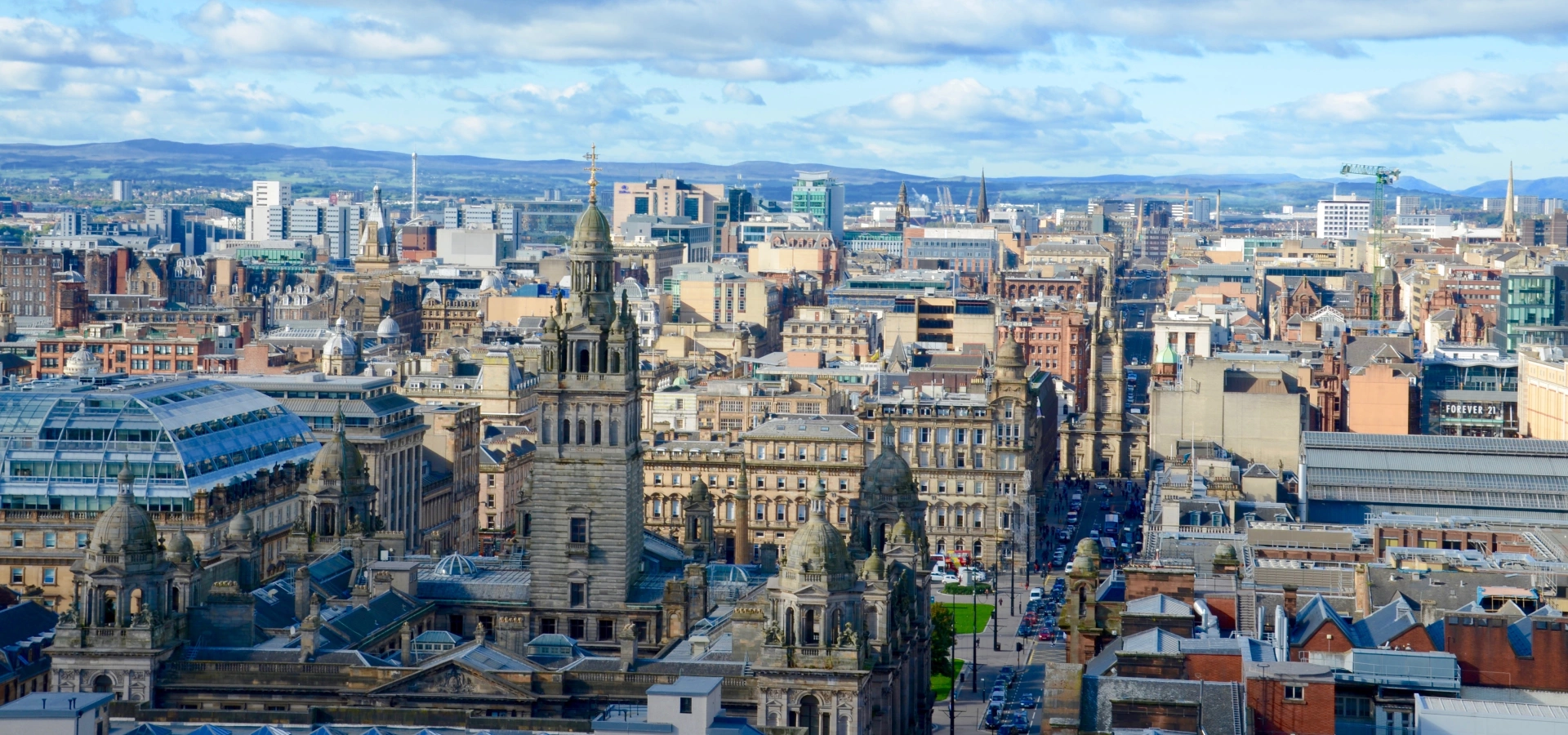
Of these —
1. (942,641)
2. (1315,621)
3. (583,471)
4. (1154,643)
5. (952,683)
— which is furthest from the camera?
(942,641)

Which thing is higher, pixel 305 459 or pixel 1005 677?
pixel 305 459

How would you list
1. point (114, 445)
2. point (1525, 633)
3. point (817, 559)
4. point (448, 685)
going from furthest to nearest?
point (114, 445)
point (448, 685)
point (817, 559)
point (1525, 633)

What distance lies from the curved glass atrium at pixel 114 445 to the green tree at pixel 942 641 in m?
44.5

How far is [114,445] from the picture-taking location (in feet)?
505

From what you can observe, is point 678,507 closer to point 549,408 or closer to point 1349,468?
point 1349,468

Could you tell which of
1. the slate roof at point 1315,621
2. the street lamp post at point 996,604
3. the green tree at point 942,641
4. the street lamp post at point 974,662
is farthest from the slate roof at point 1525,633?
the street lamp post at point 996,604

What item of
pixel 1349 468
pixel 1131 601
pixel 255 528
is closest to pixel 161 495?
pixel 255 528

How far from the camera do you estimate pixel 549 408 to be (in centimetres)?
12344

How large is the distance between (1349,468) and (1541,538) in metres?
28.8

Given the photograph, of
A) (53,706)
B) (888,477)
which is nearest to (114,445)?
(888,477)

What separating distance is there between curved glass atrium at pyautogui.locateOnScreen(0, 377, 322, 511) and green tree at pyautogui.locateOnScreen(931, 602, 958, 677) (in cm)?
4450

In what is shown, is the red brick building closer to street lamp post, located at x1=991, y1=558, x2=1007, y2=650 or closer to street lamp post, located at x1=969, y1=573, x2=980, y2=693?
street lamp post, located at x1=969, y1=573, x2=980, y2=693

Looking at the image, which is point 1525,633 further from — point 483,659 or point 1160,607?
point 483,659

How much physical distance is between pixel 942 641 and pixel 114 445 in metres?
51.6
